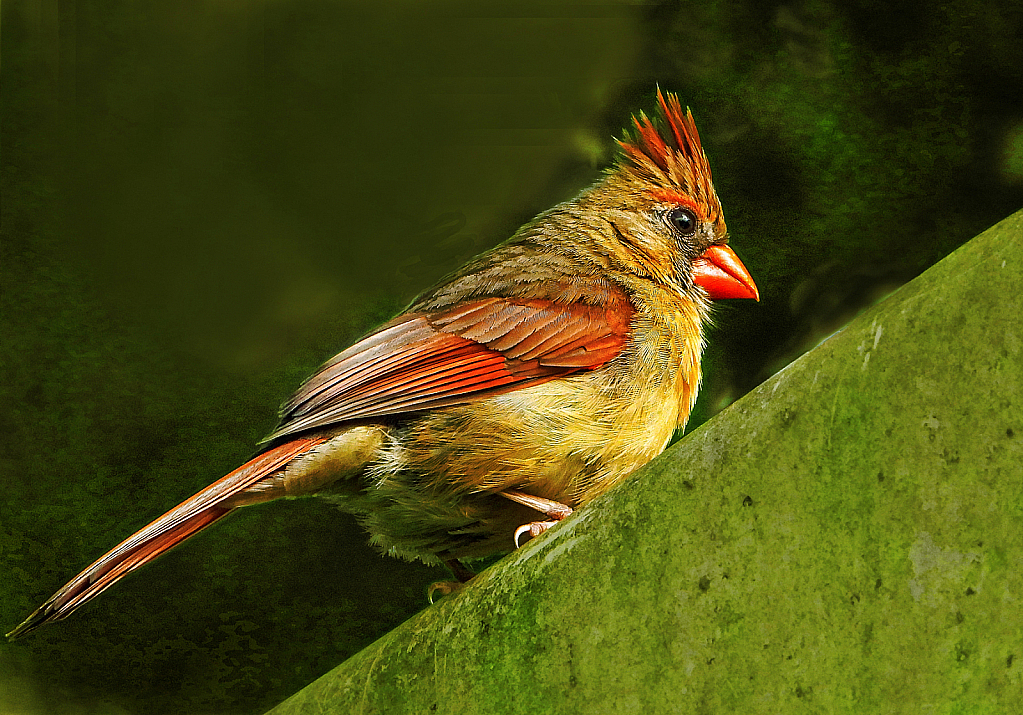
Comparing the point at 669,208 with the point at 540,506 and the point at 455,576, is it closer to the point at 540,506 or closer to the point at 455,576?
the point at 540,506

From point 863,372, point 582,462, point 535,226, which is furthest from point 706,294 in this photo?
point 863,372

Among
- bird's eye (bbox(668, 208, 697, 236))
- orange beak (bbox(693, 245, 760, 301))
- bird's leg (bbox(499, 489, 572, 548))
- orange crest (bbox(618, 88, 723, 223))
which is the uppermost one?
orange crest (bbox(618, 88, 723, 223))

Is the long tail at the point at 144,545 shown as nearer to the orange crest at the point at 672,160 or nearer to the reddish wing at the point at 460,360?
the reddish wing at the point at 460,360

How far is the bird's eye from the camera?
2.15 m

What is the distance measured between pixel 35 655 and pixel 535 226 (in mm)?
2068

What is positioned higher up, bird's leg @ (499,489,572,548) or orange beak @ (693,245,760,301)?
orange beak @ (693,245,760,301)

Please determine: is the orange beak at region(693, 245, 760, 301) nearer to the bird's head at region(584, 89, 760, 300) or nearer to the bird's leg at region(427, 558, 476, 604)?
the bird's head at region(584, 89, 760, 300)

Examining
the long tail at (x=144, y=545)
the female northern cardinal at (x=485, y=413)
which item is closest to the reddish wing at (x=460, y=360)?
the female northern cardinal at (x=485, y=413)

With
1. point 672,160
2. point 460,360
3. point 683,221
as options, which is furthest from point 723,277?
point 460,360

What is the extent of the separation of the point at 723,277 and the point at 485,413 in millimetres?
714

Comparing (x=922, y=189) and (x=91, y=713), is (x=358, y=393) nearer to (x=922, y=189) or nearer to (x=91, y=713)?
(x=922, y=189)

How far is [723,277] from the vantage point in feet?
6.87

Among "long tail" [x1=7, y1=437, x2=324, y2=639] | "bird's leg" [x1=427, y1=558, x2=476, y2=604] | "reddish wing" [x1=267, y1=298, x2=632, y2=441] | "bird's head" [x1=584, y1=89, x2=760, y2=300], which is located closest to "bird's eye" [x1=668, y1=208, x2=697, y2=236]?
"bird's head" [x1=584, y1=89, x2=760, y2=300]

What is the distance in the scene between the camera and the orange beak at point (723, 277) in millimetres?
2088
